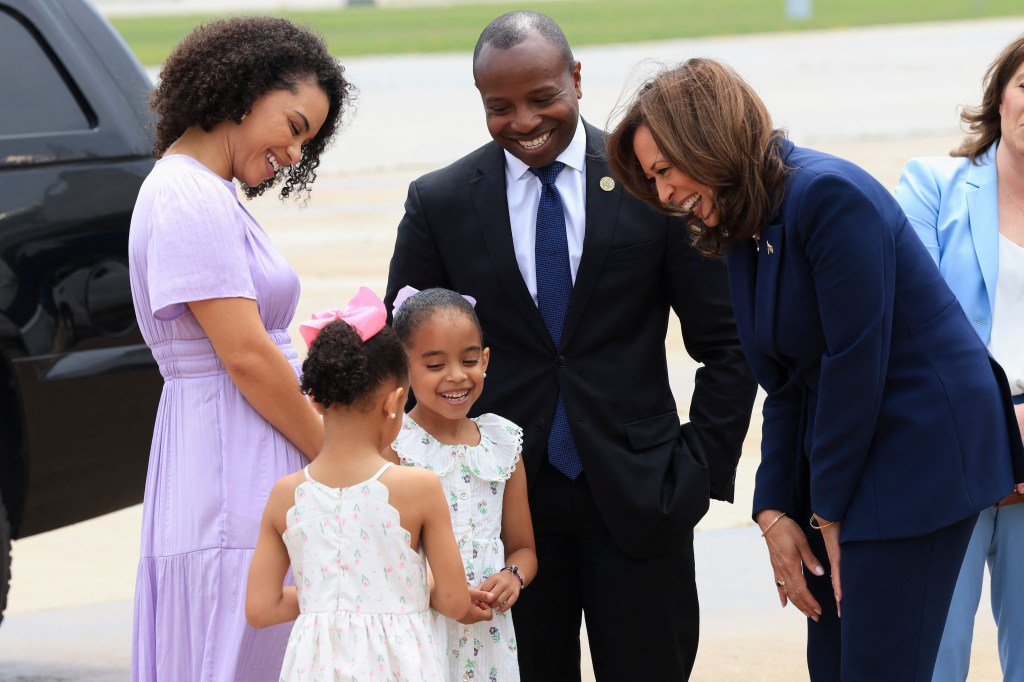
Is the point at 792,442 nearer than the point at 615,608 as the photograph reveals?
Yes

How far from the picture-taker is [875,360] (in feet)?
9.97

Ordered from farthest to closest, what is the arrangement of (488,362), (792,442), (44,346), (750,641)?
(750,641) → (44,346) → (488,362) → (792,442)

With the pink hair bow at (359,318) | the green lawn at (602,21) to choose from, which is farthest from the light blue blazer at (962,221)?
the green lawn at (602,21)

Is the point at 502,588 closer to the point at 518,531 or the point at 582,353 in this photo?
the point at 518,531

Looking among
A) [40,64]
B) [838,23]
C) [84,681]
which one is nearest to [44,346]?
[40,64]

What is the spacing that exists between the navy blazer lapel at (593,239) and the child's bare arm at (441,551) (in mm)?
796

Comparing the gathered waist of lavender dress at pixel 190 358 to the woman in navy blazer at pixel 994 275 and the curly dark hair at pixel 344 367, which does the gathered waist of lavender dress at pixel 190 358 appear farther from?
the woman in navy blazer at pixel 994 275

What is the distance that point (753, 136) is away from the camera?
3141 mm

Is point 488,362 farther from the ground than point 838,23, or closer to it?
closer to it

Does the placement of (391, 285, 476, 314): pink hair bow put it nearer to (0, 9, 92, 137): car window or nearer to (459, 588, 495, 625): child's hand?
(459, 588, 495, 625): child's hand

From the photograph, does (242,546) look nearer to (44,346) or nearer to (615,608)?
(615,608)

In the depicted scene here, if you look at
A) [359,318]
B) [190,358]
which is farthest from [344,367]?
[190,358]

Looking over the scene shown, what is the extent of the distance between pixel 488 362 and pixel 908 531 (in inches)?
50.2

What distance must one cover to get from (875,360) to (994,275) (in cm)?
107
